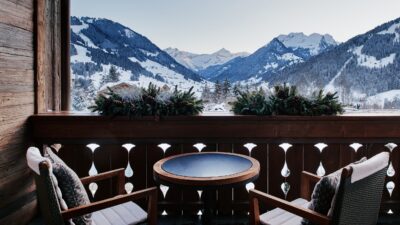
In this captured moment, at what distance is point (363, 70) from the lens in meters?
3.78

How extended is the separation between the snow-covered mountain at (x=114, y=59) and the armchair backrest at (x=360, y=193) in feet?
6.98

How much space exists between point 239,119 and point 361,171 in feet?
4.47

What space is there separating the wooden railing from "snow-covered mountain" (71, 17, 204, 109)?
0.71 metres

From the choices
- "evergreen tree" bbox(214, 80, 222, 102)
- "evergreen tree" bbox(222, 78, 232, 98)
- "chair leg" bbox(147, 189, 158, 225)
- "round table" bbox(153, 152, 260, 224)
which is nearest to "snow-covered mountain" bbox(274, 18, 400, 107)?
"evergreen tree" bbox(222, 78, 232, 98)

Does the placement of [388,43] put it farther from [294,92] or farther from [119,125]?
[119,125]

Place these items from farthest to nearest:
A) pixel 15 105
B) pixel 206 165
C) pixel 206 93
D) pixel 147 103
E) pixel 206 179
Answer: pixel 206 93, pixel 147 103, pixel 15 105, pixel 206 165, pixel 206 179

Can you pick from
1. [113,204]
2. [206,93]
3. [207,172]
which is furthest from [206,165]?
[206,93]

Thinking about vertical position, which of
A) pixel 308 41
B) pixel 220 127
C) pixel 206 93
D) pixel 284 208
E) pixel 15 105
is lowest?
pixel 284 208

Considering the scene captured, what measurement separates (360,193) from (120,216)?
58.6 inches

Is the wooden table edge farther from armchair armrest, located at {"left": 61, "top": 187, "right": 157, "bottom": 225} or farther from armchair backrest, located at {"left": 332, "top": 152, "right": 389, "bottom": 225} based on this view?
armchair backrest, located at {"left": 332, "top": 152, "right": 389, "bottom": 225}

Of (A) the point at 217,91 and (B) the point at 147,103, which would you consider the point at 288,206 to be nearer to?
(B) the point at 147,103

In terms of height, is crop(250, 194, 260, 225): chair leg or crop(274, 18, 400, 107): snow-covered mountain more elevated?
crop(274, 18, 400, 107): snow-covered mountain

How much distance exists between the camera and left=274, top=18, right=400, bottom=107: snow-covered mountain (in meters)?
3.68

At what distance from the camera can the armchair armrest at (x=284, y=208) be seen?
5.74ft
